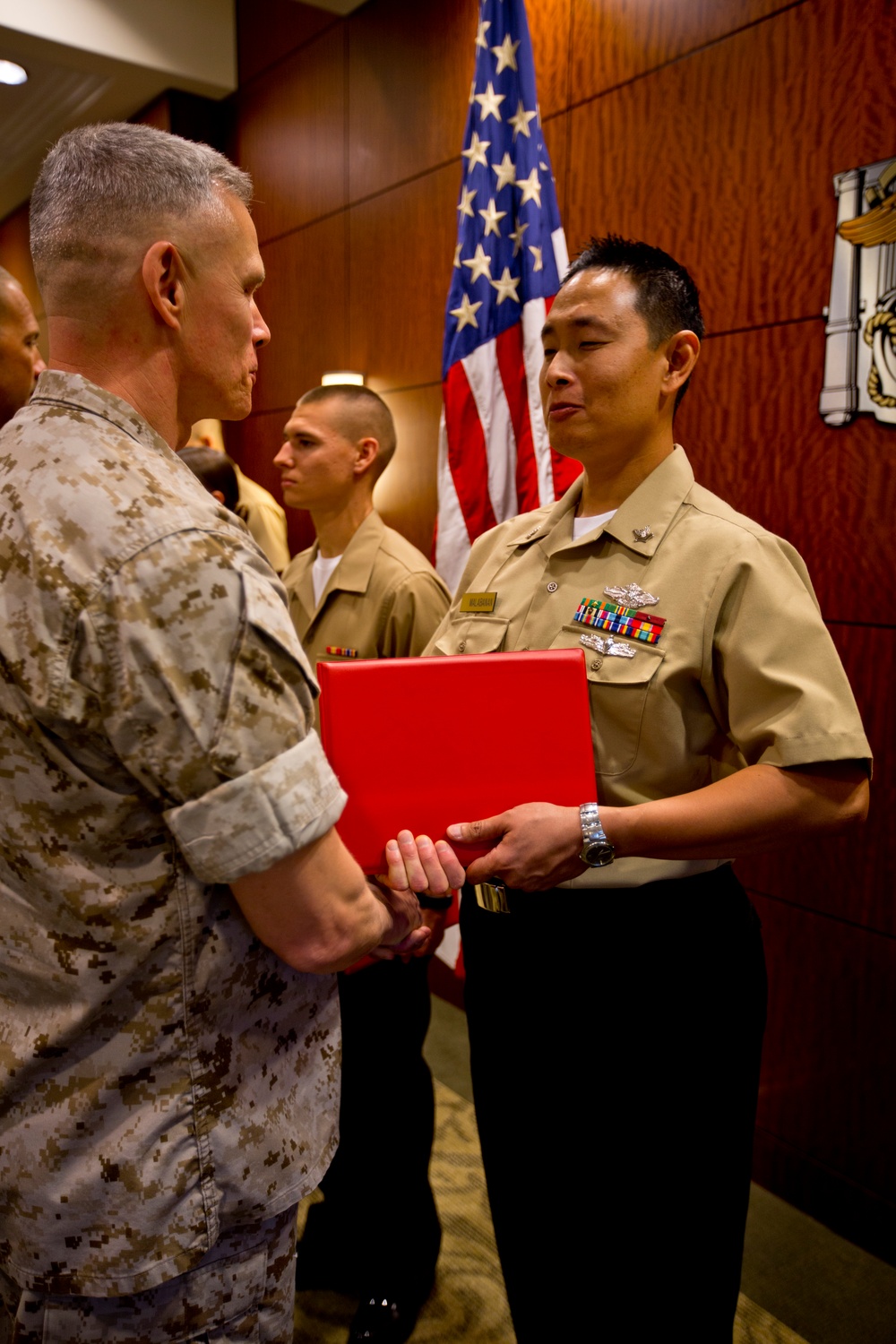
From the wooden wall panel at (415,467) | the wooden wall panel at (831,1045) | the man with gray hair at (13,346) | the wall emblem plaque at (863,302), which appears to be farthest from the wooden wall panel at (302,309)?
→ the wooden wall panel at (831,1045)

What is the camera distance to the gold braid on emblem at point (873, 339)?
1935mm

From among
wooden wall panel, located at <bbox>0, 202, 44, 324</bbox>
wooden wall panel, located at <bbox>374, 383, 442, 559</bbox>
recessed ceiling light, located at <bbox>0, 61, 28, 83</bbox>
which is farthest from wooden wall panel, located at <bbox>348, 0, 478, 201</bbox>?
wooden wall panel, located at <bbox>0, 202, 44, 324</bbox>

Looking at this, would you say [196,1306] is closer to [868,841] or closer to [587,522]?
[587,522]

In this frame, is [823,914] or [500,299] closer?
[823,914]

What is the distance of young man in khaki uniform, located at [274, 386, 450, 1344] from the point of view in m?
1.88

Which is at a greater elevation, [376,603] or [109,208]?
[109,208]

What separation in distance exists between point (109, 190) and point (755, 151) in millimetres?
1812

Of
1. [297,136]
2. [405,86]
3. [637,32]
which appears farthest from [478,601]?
[297,136]

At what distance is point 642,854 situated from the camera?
4.09 ft

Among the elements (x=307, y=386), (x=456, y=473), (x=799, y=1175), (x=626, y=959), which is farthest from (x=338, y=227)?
(x=799, y=1175)

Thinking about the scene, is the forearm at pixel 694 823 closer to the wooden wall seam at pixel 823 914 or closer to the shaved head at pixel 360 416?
the wooden wall seam at pixel 823 914

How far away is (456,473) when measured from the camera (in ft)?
9.04

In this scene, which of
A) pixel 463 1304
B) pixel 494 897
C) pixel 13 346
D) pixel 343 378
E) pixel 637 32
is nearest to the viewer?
pixel 494 897

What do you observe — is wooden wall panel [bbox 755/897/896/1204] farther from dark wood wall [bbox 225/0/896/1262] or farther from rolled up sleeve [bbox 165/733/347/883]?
rolled up sleeve [bbox 165/733/347/883]
